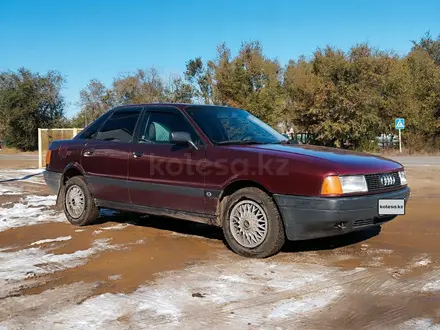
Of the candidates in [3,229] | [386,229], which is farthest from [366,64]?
[3,229]

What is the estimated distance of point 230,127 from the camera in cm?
585

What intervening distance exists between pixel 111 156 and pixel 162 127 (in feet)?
2.80

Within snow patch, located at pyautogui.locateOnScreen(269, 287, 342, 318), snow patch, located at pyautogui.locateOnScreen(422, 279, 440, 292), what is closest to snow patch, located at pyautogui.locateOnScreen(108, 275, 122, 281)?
snow patch, located at pyautogui.locateOnScreen(269, 287, 342, 318)

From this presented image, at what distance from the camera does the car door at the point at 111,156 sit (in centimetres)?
623

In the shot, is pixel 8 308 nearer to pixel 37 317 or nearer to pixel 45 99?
pixel 37 317

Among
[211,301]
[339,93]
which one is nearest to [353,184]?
[211,301]

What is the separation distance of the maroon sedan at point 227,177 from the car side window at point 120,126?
2cm

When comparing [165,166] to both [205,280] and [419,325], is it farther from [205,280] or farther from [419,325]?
[419,325]

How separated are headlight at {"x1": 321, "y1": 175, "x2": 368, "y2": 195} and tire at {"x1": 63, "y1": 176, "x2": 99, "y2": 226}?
141 inches

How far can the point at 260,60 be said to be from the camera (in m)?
31.2

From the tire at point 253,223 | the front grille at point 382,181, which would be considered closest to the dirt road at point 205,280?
the tire at point 253,223

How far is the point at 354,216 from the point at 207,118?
2173 mm

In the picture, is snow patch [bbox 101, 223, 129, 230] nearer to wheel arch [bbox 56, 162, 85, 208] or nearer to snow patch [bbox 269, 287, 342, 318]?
wheel arch [bbox 56, 162, 85, 208]

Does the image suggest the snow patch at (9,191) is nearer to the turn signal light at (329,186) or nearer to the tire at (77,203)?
the tire at (77,203)
